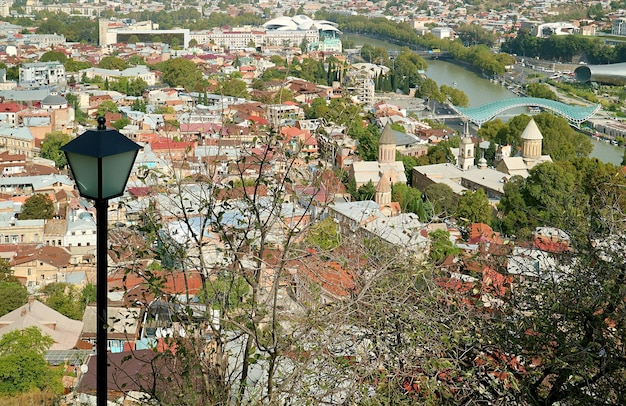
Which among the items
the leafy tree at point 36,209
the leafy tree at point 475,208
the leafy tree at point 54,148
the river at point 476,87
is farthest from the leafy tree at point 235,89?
the leafy tree at point 475,208

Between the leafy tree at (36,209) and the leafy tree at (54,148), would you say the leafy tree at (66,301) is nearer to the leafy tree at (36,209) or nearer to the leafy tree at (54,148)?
the leafy tree at (36,209)

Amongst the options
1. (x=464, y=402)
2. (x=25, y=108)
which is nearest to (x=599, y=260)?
(x=464, y=402)

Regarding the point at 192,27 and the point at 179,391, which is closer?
the point at 179,391

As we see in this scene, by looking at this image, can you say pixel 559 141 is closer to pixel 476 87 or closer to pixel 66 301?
pixel 66 301

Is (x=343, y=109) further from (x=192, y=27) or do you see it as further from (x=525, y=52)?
(x=192, y=27)

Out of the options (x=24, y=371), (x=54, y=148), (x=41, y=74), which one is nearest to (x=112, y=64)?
(x=41, y=74)
